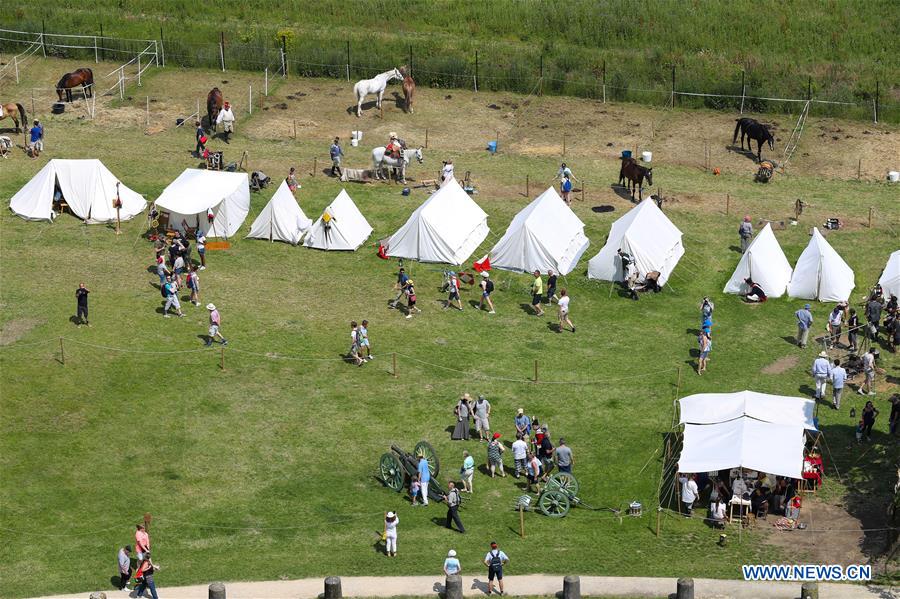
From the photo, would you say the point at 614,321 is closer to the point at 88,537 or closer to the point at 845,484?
the point at 845,484

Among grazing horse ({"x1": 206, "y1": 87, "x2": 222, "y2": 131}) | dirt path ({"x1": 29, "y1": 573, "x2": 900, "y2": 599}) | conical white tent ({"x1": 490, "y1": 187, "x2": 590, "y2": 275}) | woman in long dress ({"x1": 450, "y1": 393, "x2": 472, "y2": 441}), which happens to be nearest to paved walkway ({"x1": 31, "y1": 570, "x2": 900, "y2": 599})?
dirt path ({"x1": 29, "y1": 573, "x2": 900, "y2": 599})

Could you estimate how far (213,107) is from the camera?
67250 mm

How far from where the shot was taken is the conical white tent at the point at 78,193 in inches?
2306

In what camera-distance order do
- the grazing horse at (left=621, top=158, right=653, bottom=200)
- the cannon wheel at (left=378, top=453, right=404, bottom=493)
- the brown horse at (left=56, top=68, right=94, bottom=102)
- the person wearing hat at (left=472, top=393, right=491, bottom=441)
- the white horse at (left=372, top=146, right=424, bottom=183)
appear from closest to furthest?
A: 1. the cannon wheel at (left=378, top=453, right=404, bottom=493)
2. the person wearing hat at (left=472, top=393, right=491, bottom=441)
3. the grazing horse at (left=621, top=158, right=653, bottom=200)
4. the white horse at (left=372, top=146, right=424, bottom=183)
5. the brown horse at (left=56, top=68, right=94, bottom=102)

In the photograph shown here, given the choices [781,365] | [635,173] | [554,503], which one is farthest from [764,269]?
[554,503]

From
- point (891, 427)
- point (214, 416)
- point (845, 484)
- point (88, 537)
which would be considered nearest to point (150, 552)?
point (88, 537)

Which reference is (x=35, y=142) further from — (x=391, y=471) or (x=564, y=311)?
(x=391, y=471)

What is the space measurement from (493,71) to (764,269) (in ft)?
79.2

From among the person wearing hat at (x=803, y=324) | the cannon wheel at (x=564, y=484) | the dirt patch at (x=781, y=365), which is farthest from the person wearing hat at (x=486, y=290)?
the cannon wheel at (x=564, y=484)

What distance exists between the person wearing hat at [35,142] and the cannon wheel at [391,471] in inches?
1171

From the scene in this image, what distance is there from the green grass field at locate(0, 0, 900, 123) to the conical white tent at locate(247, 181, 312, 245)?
18.4 meters

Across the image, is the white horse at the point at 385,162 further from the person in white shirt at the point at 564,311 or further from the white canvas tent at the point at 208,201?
the person in white shirt at the point at 564,311

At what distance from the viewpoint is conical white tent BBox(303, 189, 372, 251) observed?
5684cm

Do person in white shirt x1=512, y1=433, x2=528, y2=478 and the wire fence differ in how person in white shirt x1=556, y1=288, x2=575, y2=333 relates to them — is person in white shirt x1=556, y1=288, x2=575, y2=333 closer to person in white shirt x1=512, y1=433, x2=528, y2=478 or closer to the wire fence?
person in white shirt x1=512, y1=433, x2=528, y2=478
